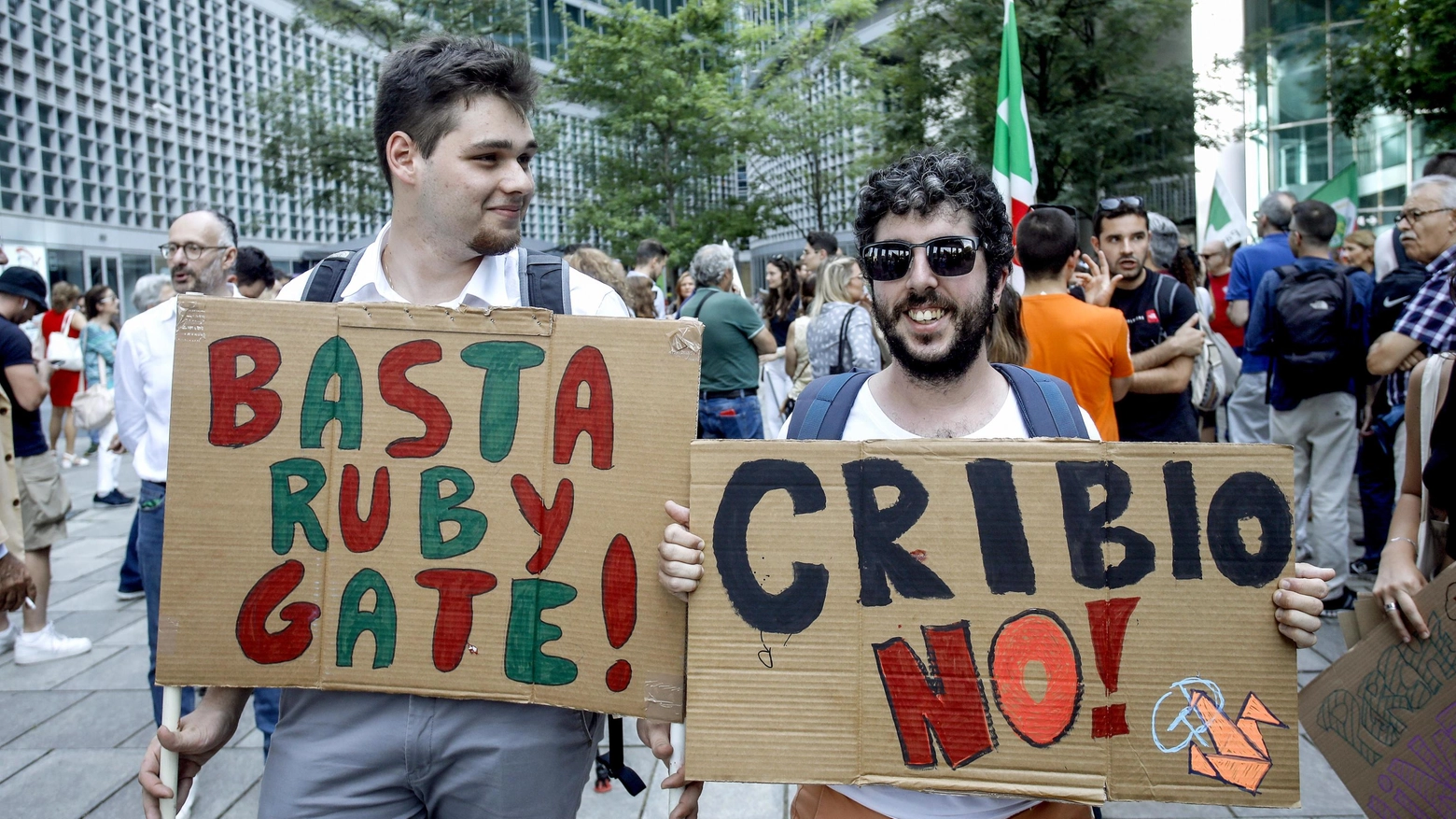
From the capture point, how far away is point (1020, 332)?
3602mm

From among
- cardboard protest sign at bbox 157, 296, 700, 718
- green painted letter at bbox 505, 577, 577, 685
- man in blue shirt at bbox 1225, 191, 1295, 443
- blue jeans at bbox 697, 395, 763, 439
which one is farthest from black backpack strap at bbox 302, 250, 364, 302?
man in blue shirt at bbox 1225, 191, 1295, 443

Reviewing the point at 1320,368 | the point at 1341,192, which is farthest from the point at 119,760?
the point at 1341,192

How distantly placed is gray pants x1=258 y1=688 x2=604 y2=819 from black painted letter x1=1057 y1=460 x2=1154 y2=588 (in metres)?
1.00

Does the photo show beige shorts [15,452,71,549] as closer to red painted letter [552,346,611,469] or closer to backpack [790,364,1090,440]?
red painted letter [552,346,611,469]

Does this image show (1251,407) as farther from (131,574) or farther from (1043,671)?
(131,574)

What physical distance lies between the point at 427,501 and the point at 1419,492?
238 cm

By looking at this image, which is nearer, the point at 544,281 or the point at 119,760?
the point at 544,281

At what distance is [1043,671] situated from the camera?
179 centimetres

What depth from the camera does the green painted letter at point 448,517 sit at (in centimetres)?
194

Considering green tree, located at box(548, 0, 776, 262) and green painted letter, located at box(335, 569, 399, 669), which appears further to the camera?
green tree, located at box(548, 0, 776, 262)

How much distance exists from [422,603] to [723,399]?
204 inches

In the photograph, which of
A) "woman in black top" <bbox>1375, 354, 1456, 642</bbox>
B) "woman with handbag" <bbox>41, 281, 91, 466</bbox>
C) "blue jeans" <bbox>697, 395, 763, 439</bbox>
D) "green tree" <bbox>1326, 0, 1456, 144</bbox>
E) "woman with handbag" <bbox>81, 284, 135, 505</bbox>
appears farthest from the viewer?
"green tree" <bbox>1326, 0, 1456, 144</bbox>

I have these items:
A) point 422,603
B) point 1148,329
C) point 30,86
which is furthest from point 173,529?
point 30,86

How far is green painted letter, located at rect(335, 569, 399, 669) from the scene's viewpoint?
1938mm
